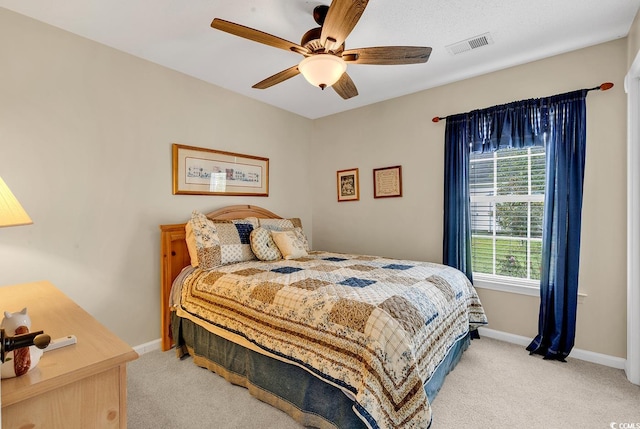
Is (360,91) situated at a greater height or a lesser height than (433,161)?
greater

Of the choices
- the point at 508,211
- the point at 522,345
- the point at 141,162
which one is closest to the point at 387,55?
the point at 508,211

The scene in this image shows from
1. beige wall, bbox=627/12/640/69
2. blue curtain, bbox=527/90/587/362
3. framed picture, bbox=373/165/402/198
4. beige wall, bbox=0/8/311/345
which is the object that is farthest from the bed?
beige wall, bbox=627/12/640/69

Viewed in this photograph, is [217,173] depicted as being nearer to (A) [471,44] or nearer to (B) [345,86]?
(B) [345,86]

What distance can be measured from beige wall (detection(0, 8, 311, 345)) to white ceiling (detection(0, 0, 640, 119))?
0.69ft

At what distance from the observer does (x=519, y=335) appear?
2846 millimetres

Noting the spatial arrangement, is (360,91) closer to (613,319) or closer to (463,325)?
(463,325)

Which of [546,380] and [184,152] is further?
[184,152]

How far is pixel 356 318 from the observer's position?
161cm

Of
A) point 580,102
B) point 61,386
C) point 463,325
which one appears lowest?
point 463,325

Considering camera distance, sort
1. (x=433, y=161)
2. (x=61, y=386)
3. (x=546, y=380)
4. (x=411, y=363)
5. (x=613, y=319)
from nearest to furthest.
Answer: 1. (x=61, y=386)
2. (x=411, y=363)
3. (x=546, y=380)
4. (x=613, y=319)
5. (x=433, y=161)

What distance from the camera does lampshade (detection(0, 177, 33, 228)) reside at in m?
1.02

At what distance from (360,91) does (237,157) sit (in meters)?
1.53

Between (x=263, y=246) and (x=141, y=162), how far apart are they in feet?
4.21

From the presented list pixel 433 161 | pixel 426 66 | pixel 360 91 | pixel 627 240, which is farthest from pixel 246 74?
pixel 627 240
